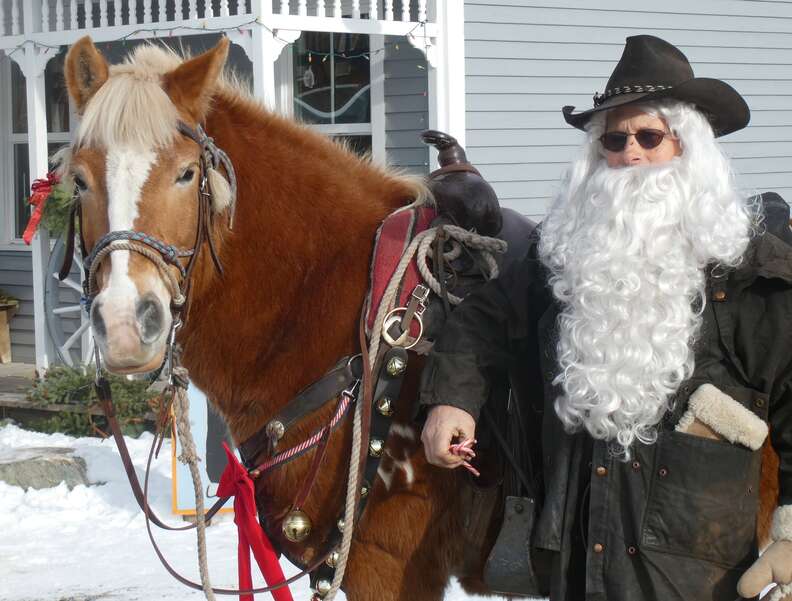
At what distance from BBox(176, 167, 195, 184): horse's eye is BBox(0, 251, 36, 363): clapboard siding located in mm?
7970

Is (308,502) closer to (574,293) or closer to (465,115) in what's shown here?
(574,293)

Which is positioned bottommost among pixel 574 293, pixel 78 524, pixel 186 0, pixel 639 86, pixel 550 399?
pixel 78 524

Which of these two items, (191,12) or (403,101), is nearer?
(191,12)

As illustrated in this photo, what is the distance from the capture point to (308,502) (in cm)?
252

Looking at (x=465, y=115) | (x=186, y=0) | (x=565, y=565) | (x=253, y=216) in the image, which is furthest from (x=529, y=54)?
(x=565, y=565)

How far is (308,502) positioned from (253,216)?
78 cm

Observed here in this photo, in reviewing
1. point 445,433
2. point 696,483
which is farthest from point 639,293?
point 445,433

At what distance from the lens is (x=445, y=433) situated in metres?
2.28

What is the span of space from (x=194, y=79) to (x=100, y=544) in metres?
3.73

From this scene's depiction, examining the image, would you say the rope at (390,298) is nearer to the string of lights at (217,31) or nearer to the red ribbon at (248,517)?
the red ribbon at (248,517)

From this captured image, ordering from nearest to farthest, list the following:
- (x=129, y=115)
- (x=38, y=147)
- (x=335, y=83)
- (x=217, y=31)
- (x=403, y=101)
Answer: (x=129, y=115), (x=217, y=31), (x=38, y=147), (x=403, y=101), (x=335, y=83)

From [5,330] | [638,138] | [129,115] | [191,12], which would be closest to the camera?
[638,138]

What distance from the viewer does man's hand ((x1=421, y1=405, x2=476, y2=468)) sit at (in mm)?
2264

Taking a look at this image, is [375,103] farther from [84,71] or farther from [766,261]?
[766,261]
